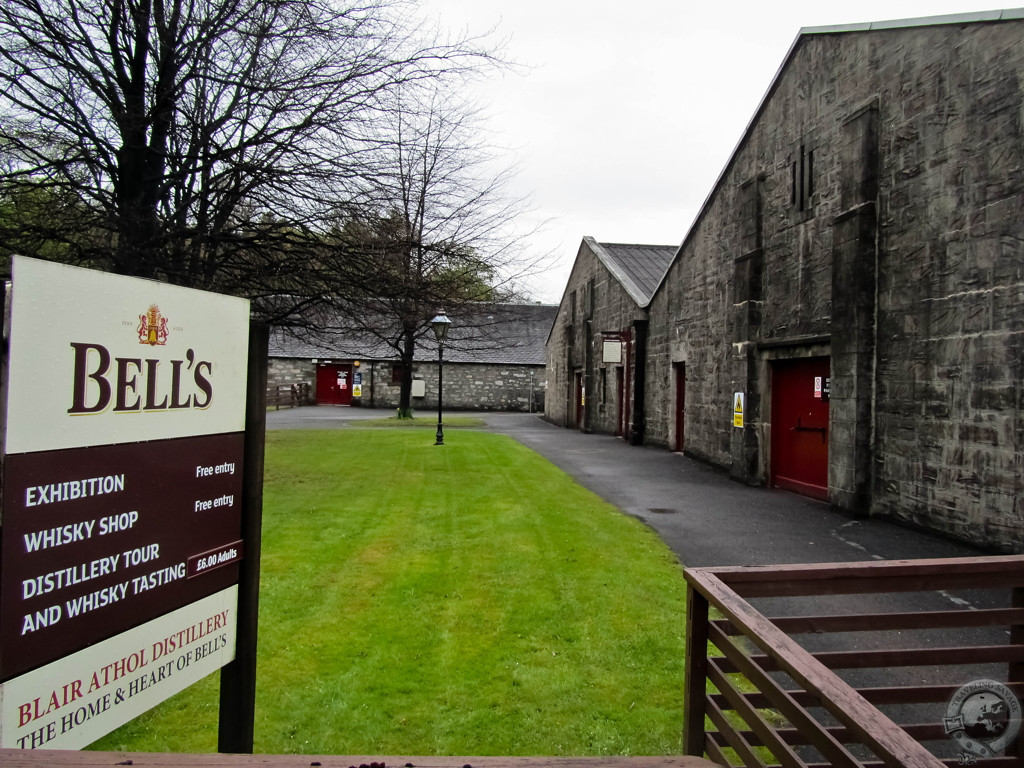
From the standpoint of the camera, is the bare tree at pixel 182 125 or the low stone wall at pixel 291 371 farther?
the low stone wall at pixel 291 371

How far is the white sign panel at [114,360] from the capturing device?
193 cm

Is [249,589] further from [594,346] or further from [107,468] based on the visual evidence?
[594,346]

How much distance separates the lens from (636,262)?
25.0 meters

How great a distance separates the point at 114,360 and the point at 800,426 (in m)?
10.8

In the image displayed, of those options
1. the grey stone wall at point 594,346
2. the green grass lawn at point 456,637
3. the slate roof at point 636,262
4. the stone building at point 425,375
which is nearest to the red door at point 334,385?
the stone building at point 425,375

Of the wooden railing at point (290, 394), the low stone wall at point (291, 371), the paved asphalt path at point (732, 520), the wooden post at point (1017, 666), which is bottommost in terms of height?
the paved asphalt path at point (732, 520)

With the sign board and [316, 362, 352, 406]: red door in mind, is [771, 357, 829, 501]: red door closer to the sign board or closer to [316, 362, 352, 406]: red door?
the sign board

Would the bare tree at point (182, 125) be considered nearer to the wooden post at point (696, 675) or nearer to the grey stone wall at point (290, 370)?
the wooden post at point (696, 675)

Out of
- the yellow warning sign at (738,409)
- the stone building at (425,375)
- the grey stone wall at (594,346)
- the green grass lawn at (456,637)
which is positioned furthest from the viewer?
the stone building at (425,375)

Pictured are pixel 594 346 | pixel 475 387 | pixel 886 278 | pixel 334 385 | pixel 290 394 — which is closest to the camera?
pixel 886 278

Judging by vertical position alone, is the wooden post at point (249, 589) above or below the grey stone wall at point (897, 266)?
below

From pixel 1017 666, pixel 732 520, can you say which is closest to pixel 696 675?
pixel 1017 666

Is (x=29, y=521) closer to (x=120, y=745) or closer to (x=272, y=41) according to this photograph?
(x=120, y=745)

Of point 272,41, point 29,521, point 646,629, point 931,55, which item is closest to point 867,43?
point 931,55
